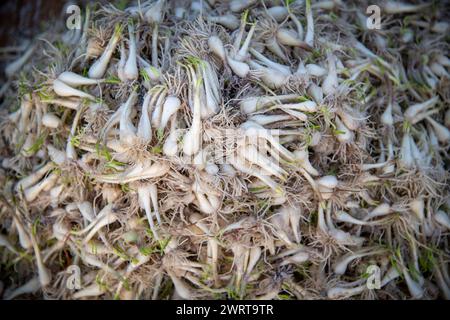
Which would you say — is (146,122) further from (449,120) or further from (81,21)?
(449,120)

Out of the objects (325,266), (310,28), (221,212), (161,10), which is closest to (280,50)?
(310,28)
